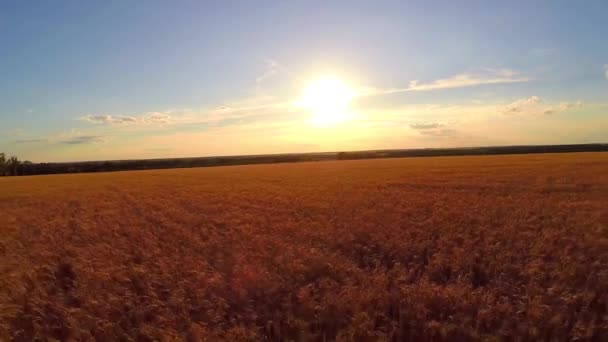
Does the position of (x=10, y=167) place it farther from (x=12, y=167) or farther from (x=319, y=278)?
(x=319, y=278)

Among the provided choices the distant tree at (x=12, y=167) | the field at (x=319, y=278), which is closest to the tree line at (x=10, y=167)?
the distant tree at (x=12, y=167)

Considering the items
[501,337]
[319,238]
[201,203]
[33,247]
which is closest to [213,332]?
[501,337]

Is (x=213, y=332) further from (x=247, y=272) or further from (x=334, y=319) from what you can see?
(x=247, y=272)

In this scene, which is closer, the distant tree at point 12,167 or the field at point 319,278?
the field at point 319,278

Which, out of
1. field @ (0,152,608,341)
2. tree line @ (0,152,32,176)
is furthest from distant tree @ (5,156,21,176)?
field @ (0,152,608,341)

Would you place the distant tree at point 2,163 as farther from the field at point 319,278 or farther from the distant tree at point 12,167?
the field at point 319,278

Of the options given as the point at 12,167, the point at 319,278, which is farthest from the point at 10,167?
the point at 319,278

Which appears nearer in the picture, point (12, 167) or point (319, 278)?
point (319, 278)

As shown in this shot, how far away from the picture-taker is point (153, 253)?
7812 mm

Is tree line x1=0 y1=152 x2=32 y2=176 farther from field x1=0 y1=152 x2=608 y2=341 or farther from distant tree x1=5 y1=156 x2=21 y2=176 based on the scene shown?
field x1=0 y1=152 x2=608 y2=341

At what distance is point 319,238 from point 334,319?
4.07 meters

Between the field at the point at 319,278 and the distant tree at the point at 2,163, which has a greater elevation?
the distant tree at the point at 2,163

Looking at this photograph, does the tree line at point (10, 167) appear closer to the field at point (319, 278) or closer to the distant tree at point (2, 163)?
the distant tree at point (2, 163)

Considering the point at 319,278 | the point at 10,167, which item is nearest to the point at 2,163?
the point at 10,167
